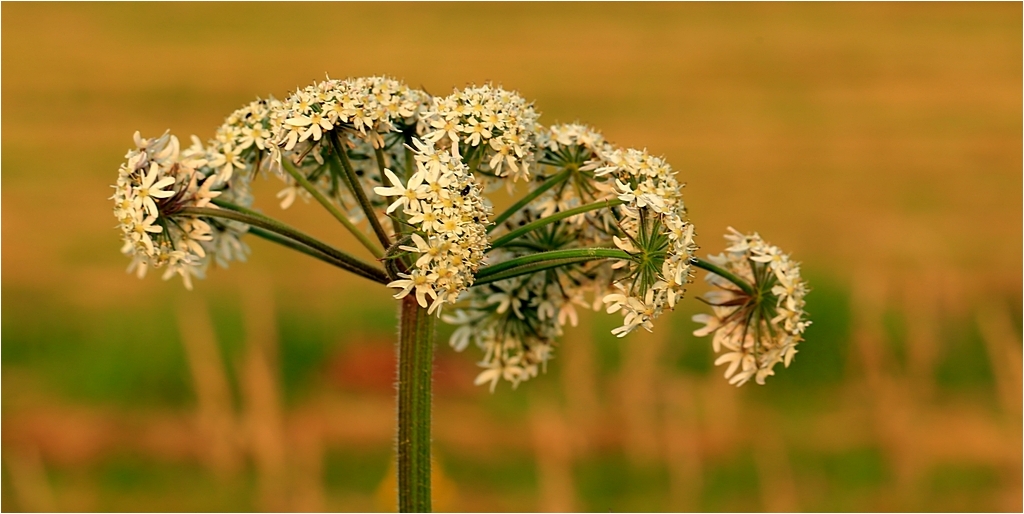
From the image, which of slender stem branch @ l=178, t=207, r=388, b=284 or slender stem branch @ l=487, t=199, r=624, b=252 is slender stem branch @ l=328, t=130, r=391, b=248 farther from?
slender stem branch @ l=487, t=199, r=624, b=252

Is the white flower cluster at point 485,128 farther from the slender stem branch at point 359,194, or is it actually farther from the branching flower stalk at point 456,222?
the slender stem branch at point 359,194

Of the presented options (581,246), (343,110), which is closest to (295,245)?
(343,110)

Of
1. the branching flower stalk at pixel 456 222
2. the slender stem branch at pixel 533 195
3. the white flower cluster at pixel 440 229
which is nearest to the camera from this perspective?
the white flower cluster at pixel 440 229

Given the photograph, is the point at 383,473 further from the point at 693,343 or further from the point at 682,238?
the point at 682,238

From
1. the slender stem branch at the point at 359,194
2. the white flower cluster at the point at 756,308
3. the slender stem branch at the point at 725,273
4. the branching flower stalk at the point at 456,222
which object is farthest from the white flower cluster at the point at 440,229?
the white flower cluster at the point at 756,308

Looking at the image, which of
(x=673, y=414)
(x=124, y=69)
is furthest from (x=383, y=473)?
(x=124, y=69)

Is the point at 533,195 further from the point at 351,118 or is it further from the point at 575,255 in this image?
the point at 351,118
